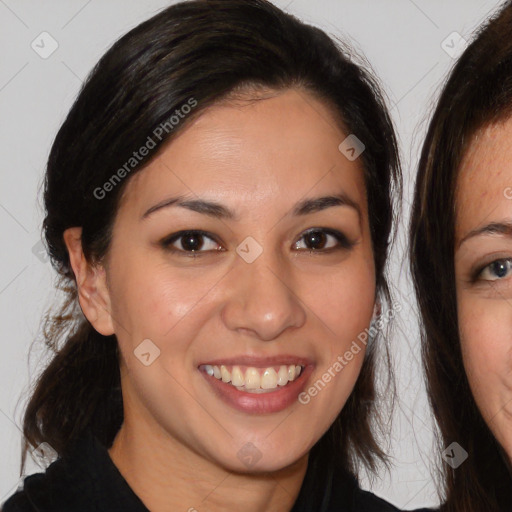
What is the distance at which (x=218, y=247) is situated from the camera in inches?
104

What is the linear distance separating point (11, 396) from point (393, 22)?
5.18 feet

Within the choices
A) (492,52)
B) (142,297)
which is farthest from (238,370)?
(492,52)

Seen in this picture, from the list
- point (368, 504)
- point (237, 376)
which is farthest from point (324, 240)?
point (368, 504)

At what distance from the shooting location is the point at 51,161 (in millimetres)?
2938

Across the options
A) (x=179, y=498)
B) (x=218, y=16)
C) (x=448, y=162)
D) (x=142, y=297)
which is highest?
(x=218, y=16)

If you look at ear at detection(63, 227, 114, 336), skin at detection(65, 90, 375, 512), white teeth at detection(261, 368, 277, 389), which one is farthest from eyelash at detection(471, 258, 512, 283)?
ear at detection(63, 227, 114, 336)

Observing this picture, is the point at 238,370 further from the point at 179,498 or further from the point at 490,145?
the point at 490,145

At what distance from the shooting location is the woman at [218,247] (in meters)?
2.60

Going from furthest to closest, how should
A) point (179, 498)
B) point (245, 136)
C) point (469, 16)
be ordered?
1. point (469, 16)
2. point (179, 498)
3. point (245, 136)

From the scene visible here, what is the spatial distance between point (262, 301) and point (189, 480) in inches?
19.4

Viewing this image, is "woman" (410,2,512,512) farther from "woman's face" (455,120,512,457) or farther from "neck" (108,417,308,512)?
"neck" (108,417,308,512)

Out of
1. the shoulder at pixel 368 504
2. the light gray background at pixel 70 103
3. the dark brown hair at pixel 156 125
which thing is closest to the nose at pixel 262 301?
the dark brown hair at pixel 156 125

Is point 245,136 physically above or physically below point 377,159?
above

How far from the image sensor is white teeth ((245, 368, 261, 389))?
104 inches
